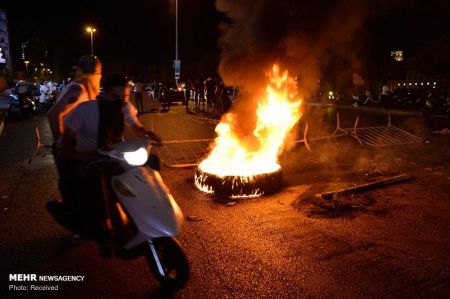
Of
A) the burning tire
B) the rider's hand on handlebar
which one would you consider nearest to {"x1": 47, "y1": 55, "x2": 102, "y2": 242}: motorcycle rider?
the rider's hand on handlebar

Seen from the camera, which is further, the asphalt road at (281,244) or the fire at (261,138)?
the fire at (261,138)

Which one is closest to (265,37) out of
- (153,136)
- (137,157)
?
(153,136)

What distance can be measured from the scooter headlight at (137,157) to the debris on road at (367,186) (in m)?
3.46

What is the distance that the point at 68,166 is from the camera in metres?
4.12

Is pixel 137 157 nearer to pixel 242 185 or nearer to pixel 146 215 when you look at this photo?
pixel 146 215

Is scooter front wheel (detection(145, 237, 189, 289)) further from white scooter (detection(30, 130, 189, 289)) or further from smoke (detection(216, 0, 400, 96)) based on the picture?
smoke (detection(216, 0, 400, 96))

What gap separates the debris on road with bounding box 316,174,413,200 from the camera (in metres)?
6.30

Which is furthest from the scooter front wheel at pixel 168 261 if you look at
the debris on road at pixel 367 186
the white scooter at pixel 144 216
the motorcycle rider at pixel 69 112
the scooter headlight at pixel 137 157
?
the debris on road at pixel 367 186

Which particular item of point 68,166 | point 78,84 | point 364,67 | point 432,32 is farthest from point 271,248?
point 364,67

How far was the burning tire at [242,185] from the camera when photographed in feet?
21.4

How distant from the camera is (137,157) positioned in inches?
142

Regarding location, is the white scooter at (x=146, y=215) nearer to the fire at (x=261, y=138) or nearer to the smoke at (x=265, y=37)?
the fire at (x=261, y=138)

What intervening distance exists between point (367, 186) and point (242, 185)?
2008 mm

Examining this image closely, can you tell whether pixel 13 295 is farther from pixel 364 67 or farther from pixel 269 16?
pixel 364 67
